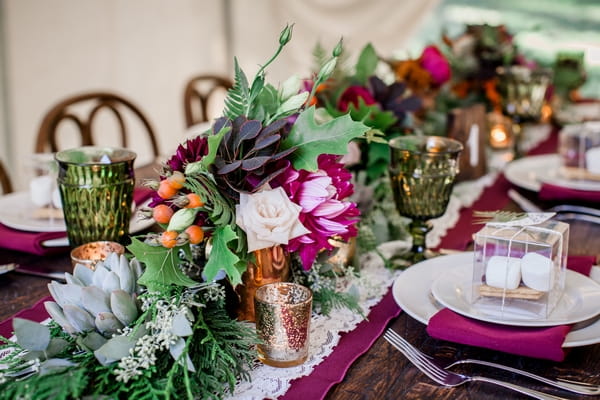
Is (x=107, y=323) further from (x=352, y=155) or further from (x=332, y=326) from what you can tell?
(x=352, y=155)

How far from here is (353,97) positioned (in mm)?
1336

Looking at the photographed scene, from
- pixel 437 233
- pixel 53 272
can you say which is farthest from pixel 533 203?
pixel 53 272

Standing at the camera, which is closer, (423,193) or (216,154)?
(216,154)

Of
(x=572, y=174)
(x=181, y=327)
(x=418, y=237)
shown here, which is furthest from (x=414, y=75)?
(x=181, y=327)

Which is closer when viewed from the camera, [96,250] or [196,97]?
[96,250]

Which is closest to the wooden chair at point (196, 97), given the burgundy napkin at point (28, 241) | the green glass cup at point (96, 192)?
the burgundy napkin at point (28, 241)

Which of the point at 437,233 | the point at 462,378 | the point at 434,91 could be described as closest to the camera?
the point at 462,378

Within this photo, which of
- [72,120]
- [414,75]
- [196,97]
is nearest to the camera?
[414,75]

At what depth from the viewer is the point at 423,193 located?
1073 millimetres

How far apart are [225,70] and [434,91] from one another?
2504mm

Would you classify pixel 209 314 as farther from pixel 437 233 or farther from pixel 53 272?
pixel 437 233

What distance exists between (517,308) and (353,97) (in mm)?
604

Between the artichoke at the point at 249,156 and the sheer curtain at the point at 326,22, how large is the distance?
10.7 feet

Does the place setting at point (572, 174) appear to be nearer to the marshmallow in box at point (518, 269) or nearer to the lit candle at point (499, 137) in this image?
the lit candle at point (499, 137)
